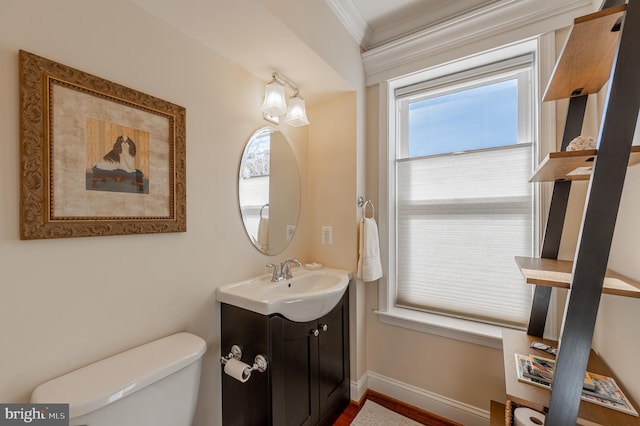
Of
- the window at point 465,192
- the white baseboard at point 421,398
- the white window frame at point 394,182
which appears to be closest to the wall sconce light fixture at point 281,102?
the white window frame at point 394,182

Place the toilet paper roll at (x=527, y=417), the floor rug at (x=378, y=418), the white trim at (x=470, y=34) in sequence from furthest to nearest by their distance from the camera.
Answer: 1. the floor rug at (x=378, y=418)
2. the white trim at (x=470, y=34)
3. the toilet paper roll at (x=527, y=417)

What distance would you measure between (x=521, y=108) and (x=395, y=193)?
880 millimetres

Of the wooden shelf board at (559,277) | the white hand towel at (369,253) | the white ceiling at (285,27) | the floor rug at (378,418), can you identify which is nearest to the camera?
the wooden shelf board at (559,277)

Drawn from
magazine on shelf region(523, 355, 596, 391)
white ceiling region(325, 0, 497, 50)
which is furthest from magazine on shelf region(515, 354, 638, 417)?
white ceiling region(325, 0, 497, 50)

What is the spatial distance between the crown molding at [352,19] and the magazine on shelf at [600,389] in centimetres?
200

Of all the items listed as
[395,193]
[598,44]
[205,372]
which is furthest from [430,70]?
[205,372]

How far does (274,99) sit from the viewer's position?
4.86 feet

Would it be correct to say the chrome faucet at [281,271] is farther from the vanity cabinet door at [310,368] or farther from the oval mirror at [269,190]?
the vanity cabinet door at [310,368]

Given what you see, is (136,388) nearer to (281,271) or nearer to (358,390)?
(281,271)

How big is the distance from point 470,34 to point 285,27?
110 centimetres

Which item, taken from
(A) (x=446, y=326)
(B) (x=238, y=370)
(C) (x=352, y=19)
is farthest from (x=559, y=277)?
(C) (x=352, y=19)

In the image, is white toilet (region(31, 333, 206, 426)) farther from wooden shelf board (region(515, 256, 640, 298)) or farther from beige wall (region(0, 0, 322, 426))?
wooden shelf board (region(515, 256, 640, 298))

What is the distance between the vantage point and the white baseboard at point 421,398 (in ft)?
4.98

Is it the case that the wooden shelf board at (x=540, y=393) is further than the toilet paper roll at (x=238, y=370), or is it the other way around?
the toilet paper roll at (x=238, y=370)
